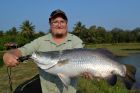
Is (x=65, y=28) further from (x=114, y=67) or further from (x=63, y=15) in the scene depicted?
(x=114, y=67)

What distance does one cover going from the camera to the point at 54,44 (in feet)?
17.1

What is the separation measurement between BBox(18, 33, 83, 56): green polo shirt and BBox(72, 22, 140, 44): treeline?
312 feet

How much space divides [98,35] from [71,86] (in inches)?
3969

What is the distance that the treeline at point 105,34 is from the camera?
102750 millimetres

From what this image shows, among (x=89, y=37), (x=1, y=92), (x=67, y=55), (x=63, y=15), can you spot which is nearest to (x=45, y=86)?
(x=67, y=55)

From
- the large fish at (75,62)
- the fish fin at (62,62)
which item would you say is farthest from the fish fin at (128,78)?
the fish fin at (62,62)

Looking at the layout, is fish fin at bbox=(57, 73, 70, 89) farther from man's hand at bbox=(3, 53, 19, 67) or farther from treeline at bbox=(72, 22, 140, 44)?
treeline at bbox=(72, 22, 140, 44)

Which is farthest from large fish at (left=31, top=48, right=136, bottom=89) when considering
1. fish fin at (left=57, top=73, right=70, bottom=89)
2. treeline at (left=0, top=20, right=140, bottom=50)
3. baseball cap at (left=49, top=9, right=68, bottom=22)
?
treeline at (left=0, top=20, right=140, bottom=50)

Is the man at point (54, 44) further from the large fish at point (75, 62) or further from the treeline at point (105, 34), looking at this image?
the treeline at point (105, 34)

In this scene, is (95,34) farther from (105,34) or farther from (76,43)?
(76,43)

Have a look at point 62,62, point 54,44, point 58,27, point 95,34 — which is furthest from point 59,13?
point 95,34

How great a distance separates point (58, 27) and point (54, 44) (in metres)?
0.32

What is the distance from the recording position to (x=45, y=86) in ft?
17.1

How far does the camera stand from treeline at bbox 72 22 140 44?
337ft
